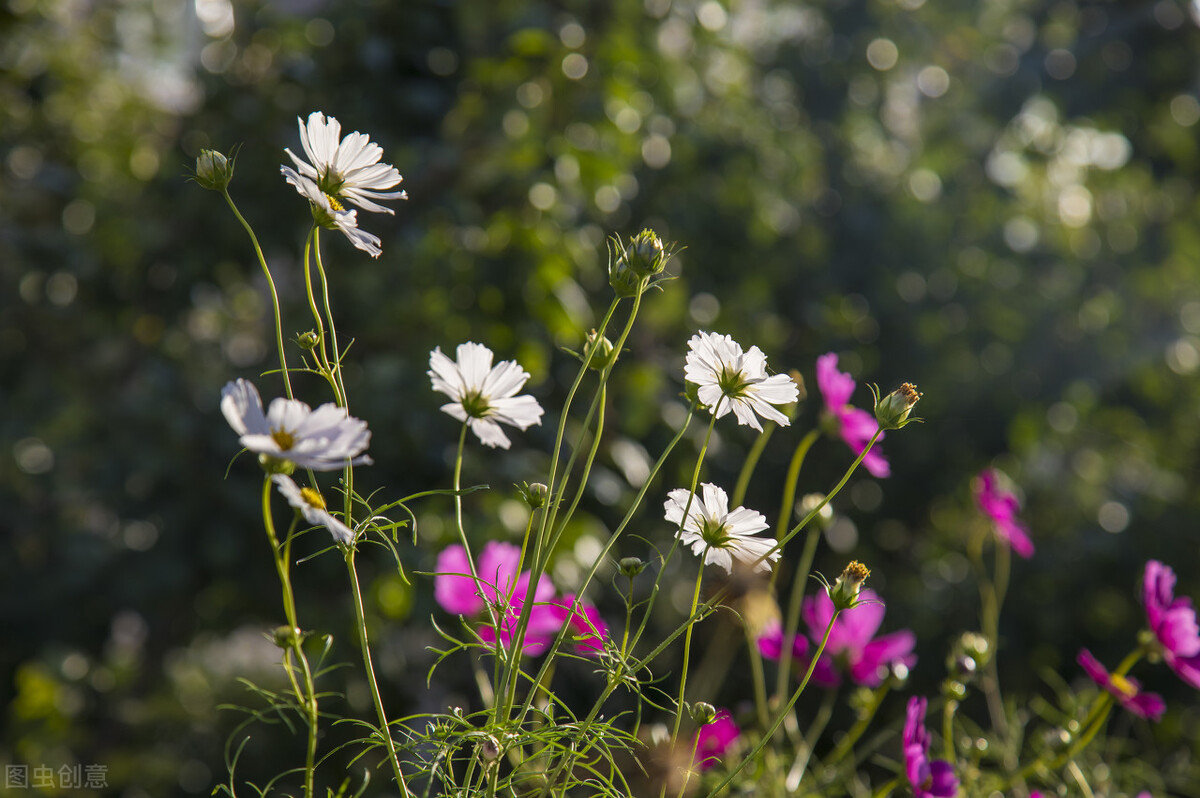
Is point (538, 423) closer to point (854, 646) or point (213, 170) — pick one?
point (213, 170)

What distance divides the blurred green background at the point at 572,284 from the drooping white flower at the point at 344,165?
0.52 m

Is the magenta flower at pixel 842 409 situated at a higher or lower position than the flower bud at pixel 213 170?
lower

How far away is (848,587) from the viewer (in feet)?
0.95

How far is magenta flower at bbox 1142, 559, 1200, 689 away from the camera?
430 millimetres

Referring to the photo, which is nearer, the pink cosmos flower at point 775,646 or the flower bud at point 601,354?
the flower bud at point 601,354

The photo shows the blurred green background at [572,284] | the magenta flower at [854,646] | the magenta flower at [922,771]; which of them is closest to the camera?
the magenta flower at [922,771]

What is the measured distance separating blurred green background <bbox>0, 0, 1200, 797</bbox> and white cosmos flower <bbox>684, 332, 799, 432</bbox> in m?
0.49

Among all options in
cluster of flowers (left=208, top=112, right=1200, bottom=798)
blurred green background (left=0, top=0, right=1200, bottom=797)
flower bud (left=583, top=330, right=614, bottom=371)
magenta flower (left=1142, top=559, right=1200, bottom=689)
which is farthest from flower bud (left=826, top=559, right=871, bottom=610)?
blurred green background (left=0, top=0, right=1200, bottom=797)

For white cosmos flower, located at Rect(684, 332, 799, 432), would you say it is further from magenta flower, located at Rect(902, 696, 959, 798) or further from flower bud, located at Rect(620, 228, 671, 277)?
magenta flower, located at Rect(902, 696, 959, 798)

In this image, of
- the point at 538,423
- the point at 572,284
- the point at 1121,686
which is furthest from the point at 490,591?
the point at 572,284

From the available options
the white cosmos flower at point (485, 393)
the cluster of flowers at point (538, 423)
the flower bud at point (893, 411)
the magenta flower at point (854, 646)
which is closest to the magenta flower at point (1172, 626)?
the cluster of flowers at point (538, 423)

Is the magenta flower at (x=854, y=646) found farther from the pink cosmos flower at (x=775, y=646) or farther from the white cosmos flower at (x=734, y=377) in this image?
the white cosmos flower at (x=734, y=377)

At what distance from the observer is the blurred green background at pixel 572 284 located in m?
1.00

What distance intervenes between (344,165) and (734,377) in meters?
0.15
